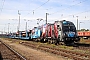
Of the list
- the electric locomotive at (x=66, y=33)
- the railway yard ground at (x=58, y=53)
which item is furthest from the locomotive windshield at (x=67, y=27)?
the railway yard ground at (x=58, y=53)

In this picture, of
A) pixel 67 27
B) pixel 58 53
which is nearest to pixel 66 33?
pixel 67 27

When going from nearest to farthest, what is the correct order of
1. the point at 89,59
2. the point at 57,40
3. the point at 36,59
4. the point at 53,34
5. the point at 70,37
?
the point at 89,59, the point at 36,59, the point at 70,37, the point at 57,40, the point at 53,34

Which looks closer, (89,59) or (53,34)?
(89,59)

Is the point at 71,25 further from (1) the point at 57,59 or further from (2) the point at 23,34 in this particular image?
(2) the point at 23,34

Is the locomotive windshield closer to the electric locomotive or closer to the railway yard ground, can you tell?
the electric locomotive

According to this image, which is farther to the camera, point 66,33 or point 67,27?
point 67,27

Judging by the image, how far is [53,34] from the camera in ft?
103

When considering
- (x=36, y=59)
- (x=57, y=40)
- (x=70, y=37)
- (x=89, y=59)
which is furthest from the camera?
(x=57, y=40)

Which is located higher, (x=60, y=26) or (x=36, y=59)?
(x=60, y=26)

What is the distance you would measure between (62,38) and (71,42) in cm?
168

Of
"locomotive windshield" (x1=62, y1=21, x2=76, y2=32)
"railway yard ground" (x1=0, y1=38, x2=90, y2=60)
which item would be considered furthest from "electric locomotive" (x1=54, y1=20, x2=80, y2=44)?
"railway yard ground" (x1=0, y1=38, x2=90, y2=60)

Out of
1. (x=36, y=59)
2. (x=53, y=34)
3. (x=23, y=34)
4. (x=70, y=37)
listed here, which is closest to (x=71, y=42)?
(x=70, y=37)

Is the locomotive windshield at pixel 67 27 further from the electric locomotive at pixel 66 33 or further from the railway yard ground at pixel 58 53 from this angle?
the railway yard ground at pixel 58 53

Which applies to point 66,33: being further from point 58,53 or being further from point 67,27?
point 58,53
